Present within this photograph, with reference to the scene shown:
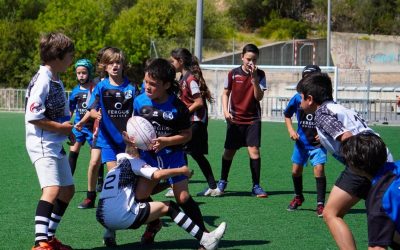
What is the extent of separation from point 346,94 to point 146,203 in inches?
833

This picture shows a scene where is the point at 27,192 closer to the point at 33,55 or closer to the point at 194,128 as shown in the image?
the point at 194,128

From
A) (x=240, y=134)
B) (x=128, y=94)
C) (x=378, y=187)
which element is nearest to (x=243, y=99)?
(x=240, y=134)

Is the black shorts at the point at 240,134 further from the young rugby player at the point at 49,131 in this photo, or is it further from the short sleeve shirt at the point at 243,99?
the young rugby player at the point at 49,131

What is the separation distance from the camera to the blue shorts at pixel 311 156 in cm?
858

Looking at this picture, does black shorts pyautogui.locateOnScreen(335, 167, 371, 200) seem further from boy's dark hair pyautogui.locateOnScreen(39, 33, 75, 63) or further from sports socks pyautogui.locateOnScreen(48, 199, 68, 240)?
boy's dark hair pyautogui.locateOnScreen(39, 33, 75, 63)

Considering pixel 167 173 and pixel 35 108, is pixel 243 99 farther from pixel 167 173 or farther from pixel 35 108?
pixel 35 108

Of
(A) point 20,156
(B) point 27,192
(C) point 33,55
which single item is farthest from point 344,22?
(B) point 27,192

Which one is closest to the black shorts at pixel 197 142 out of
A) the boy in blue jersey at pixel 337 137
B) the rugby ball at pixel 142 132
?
the rugby ball at pixel 142 132

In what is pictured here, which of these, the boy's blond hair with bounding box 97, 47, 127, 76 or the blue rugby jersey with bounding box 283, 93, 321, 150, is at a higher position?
the boy's blond hair with bounding box 97, 47, 127, 76

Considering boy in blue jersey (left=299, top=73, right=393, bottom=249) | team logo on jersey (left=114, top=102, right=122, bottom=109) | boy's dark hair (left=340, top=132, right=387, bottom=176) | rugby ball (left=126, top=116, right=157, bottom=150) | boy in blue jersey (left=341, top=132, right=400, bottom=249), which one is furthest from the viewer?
team logo on jersey (left=114, top=102, right=122, bottom=109)

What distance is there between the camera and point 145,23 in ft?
136

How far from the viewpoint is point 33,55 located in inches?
1537

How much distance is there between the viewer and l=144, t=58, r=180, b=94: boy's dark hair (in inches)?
254

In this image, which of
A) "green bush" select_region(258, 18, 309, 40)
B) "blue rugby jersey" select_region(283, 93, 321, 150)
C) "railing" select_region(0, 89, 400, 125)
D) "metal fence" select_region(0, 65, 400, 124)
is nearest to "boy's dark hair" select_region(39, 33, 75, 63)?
"blue rugby jersey" select_region(283, 93, 321, 150)
